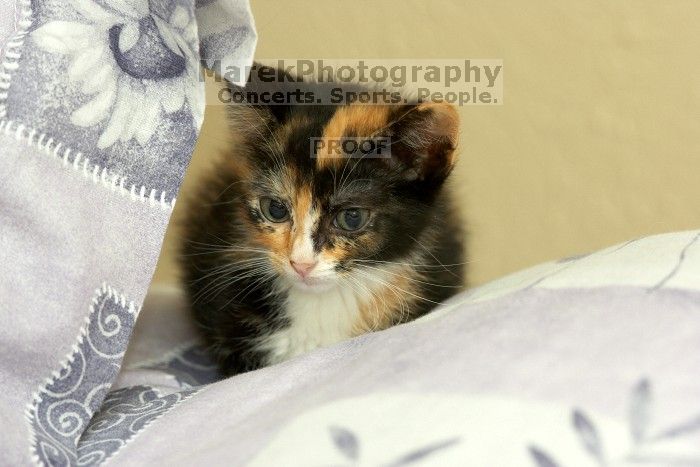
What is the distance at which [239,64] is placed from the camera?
0.82m

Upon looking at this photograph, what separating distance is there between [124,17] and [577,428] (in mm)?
584

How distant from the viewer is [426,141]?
1.04 meters

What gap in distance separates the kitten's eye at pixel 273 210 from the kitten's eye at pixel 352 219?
0.08 m

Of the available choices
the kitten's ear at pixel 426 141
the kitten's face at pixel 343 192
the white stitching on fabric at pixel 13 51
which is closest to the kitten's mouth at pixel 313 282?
the kitten's face at pixel 343 192

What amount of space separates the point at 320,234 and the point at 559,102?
650 millimetres

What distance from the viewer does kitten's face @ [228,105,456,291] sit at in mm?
1042

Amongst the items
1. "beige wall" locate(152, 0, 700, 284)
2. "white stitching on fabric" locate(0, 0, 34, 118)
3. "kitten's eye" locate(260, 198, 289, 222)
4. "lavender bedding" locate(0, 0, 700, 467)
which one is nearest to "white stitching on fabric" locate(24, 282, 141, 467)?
"lavender bedding" locate(0, 0, 700, 467)

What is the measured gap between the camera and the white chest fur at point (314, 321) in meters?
1.14

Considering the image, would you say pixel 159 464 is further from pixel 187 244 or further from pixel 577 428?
pixel 187 244

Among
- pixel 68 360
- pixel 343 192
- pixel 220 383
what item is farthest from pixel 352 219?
pixel 68 360

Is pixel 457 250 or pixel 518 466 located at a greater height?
pixel 457 250

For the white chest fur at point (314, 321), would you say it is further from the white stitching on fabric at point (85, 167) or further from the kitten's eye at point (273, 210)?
the white stitching on fabric at point (85, 167)

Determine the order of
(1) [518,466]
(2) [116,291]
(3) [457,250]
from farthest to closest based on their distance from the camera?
(3) [457,250] → (2) [116,291] → (1) [518,466]

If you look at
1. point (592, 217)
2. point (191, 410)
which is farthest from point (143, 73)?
point (592, 217)
